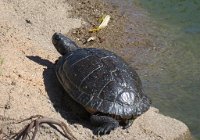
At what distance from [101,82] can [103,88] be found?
0.11 metres

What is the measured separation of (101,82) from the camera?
247 inches

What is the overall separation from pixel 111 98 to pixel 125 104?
0.59 ft

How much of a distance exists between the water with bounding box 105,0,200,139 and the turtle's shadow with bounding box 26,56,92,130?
1.79m

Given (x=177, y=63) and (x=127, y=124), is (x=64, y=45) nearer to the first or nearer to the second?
(x=127, y=124)

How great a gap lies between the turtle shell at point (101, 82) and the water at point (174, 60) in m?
1.56

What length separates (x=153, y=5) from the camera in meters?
13.0

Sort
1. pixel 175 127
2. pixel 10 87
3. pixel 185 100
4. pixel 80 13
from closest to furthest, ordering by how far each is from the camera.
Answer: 1. pixel 10 87
2. pixel 175 127
3. pixel 185 100
4. pixel 80 13

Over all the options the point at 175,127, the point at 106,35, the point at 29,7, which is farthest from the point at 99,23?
the point at 175,127

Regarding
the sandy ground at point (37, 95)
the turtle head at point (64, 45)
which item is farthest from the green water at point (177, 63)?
the turtle head at point (64, 45)

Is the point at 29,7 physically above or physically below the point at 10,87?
below

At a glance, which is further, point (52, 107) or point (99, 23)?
point (99, 23)

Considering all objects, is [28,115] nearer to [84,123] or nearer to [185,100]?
[84,123]

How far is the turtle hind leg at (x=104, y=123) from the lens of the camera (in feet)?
19.9

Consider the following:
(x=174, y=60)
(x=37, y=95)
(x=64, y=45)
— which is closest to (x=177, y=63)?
(x=174, y=60)
